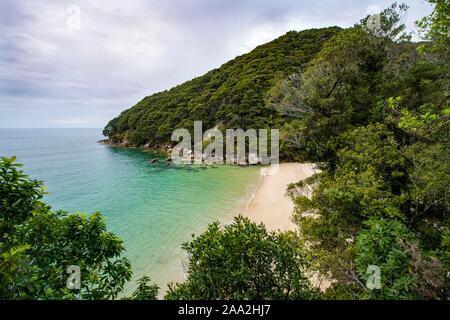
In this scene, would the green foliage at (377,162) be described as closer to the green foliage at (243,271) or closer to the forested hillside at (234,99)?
the green foliage at (243,271)

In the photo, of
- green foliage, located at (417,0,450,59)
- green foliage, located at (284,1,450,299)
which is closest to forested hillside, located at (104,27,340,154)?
green foliage, located at (284,1,450,299)

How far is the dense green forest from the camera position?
3.66m

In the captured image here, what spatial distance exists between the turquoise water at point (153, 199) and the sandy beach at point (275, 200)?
55.0 inches

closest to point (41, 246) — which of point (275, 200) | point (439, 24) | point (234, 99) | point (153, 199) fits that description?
point (439, 24)

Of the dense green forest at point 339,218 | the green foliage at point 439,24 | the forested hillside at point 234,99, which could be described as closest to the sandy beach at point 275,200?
the dense green forest at point 339,218

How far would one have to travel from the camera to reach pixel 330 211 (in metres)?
7.23

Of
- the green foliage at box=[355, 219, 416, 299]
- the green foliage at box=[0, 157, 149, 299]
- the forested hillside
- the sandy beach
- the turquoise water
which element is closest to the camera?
the green foliage at box=[0, 157, 149, 299]

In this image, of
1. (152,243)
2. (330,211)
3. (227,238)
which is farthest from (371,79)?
(152,243)

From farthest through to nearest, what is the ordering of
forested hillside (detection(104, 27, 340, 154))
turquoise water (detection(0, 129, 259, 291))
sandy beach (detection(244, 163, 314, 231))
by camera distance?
forested hillside (detection(104, 27, 340, 154))
sandy beach (detection(244, 163, 314, 231))
turquoise water (detection(0, 129, 259, 291))

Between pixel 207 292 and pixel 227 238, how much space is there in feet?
3.39

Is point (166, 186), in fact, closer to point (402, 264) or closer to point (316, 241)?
point (316, 241)

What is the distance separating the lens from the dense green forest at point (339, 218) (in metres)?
3.66

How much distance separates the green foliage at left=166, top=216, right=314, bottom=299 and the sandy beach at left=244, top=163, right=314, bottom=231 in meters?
8.13

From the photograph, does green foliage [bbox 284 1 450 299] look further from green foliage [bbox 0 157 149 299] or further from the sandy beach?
green foliage [bbox 0 157 149 299]
